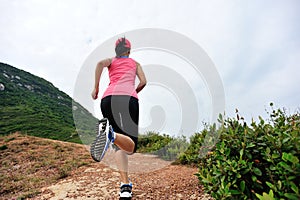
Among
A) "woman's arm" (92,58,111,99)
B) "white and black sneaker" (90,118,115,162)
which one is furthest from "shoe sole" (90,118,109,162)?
A: "woman's arm" (92,58,111,99)

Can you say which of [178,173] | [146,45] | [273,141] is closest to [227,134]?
[273,141]

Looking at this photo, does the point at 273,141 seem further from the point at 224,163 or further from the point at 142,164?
the point at 142,164

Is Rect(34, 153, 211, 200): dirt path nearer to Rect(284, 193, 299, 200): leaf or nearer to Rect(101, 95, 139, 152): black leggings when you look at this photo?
Rect(101, 95, 139, 152): black leggings

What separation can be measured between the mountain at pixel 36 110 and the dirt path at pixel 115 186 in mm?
3503

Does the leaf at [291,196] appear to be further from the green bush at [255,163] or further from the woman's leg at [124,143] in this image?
the woman's leg at [124,143]

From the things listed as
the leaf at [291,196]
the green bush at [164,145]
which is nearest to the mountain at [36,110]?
the green bush at [164,145]

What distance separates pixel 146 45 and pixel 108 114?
8.61 ft

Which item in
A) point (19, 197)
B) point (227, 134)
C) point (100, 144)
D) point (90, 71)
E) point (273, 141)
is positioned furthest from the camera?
point (90, 71)

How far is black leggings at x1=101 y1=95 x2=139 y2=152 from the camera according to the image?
9.87 ft

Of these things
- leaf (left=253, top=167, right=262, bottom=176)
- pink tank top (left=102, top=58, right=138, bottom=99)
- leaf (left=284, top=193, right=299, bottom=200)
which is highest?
pink tank top (left=102, top=58, right=138, bottom=99)

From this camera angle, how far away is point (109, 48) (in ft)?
14.0

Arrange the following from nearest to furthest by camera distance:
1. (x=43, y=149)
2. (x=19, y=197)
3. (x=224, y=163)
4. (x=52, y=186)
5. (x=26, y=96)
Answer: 1. (x=224, y=163)
2. (x=19, y=197)
3. (x=52, y=186)
4. (x=43, y=149)
5. (x=26, y=96)

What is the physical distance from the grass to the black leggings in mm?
2022

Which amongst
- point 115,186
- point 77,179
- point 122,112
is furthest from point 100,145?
point 77,179
